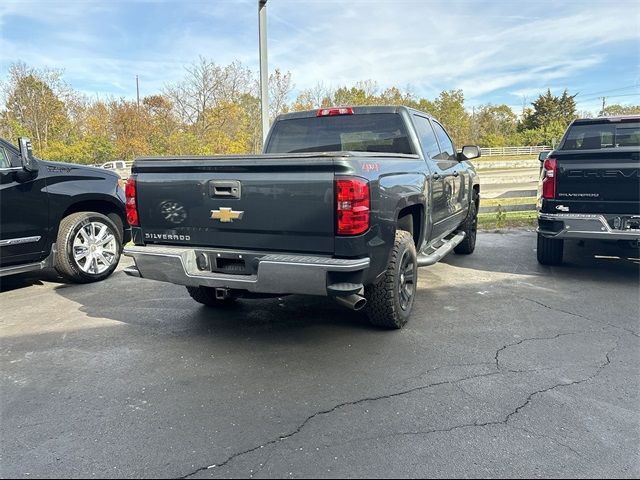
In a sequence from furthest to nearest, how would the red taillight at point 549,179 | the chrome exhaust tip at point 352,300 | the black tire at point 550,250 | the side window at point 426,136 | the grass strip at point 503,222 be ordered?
the grass strip at point 503,222, the black tire at point 550,250, the red taillight at point 549,179, the side window at point 426,136, the chrome exhaust tip at point 352,300

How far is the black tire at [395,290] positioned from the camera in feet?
12.9

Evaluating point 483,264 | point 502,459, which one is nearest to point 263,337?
point 502,459

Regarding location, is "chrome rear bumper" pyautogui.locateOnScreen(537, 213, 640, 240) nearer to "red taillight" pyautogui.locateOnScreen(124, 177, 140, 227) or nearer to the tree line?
"red taillight" pyautogui.locateOnScreen(124, 177, 140, 227)

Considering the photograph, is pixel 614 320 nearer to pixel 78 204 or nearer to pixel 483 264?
pixel 483 264

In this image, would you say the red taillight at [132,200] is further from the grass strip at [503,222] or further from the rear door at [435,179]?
the grass strip at [503,222]

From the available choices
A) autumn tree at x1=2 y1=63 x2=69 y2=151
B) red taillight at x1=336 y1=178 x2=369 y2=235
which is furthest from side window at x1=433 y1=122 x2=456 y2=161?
autumn tree at x1=2 y1=63 x2=69 y2=151

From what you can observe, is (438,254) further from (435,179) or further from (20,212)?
(20,212)

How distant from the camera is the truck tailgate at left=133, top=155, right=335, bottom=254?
11.1 feet

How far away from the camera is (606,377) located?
10.8 ft

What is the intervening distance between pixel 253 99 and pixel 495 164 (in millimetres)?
22438

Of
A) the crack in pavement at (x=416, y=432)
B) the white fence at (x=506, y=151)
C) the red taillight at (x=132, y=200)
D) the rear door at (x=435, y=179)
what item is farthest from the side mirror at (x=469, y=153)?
the white fence at (x=506, y=151)

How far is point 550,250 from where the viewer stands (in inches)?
253

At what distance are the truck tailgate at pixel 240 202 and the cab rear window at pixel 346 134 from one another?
5.63ft

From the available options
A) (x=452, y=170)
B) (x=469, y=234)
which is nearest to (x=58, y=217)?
(x=452, y=170)
